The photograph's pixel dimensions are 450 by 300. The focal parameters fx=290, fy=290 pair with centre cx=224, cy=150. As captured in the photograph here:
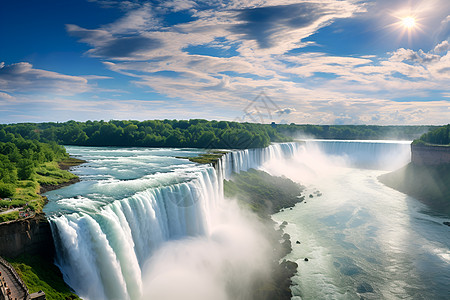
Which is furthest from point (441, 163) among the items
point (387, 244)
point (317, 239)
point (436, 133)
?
point (317, 239)

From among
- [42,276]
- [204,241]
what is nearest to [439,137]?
[204,241]

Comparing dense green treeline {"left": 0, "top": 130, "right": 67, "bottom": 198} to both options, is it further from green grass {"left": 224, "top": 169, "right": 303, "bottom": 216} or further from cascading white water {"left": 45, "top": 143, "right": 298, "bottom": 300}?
green grass {"left": 224, "top": 169, "right": 303, "bottom": 216}

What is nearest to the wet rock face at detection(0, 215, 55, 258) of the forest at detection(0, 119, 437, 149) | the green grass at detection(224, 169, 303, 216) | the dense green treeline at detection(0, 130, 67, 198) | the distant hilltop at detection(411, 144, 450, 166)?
the dense green treeline at detection(0, 130, 67, 198)

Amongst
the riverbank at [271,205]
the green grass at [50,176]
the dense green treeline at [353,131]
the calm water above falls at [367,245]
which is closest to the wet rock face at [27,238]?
the green grass at [50,176]

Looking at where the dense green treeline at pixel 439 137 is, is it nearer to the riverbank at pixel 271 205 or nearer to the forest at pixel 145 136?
the riverbank at pixel 271 205

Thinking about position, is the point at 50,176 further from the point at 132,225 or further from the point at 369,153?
the point at 369,153

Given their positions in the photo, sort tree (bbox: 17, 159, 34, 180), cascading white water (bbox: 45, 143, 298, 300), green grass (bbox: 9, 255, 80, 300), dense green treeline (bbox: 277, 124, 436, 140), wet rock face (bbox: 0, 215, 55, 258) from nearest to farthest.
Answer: green grass (bbox: 9, 255, 80, 300), wet rock face (bbox: 0, 215, 55, 258), cascading white water (bbox: 45, 143, 298, 300), tree (bbox: 17, 159, 34, 180), dense green treeline (bbox: 277, 124, 436, 140)
